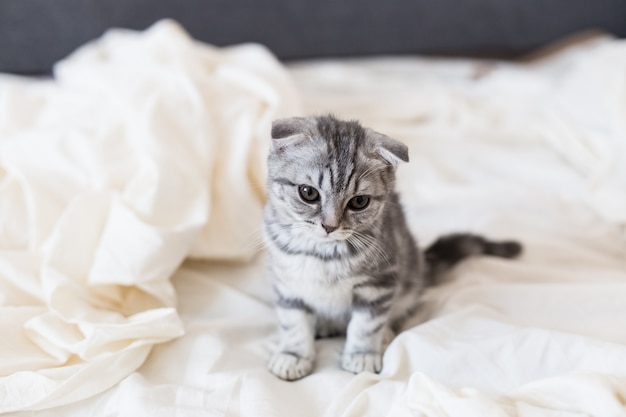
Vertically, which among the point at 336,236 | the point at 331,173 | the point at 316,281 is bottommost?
the point at 316,281

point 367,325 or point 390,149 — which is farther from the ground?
point 390,149

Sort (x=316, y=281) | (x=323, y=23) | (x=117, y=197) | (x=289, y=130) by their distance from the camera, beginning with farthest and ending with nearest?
(x=323, y=23) < (x=117, y=197) < (x=316, y=281) < (x=289, y=130)

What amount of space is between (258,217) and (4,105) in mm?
755

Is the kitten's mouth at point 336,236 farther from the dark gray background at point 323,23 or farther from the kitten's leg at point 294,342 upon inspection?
the dark gray background at point 323,23

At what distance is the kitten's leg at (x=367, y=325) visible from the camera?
1.13 meters

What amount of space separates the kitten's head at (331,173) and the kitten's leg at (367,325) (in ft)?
0.48

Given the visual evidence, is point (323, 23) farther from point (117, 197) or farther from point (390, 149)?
point (390, 149)

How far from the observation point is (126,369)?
3.46 feet

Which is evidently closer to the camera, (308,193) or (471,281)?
(308,193)

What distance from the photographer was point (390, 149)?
3.30 ft

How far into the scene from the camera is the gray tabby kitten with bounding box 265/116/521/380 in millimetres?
1023

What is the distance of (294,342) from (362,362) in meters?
0.13

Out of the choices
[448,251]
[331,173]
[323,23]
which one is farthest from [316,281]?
[323,23]

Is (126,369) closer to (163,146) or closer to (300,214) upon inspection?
(300,214)
